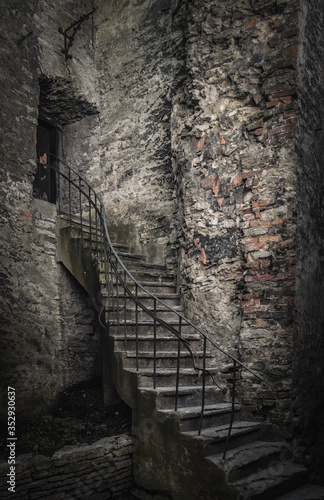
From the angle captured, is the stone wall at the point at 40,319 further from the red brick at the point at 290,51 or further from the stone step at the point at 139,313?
the red brick at the point at 290,51

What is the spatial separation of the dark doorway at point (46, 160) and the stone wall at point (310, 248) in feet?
13.4

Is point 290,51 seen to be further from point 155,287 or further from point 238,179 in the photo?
point 155,287

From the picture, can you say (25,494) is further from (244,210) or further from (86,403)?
(244,210)

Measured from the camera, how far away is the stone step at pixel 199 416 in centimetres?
356

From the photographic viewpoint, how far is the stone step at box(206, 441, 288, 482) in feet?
10.5

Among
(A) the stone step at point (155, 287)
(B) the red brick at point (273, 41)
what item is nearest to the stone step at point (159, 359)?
(A) the stone step at point (155, 287)

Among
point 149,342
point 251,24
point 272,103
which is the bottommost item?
point 149,342

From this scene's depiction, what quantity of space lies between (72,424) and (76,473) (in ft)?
2.42

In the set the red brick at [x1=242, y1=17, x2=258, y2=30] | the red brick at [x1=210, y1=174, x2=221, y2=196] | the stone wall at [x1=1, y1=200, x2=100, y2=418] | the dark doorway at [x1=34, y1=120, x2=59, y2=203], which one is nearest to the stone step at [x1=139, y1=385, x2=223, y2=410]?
the stone wall at [x1=1, y1=200, x2=100, y2=418]

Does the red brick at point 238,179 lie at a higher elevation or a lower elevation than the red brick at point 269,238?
higher

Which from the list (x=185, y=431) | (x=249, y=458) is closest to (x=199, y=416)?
(x=185, y=431)

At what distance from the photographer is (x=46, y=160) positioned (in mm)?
6777

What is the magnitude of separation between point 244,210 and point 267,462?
7.94ft

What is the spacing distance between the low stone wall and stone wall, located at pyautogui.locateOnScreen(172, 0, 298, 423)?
1.42 meters
